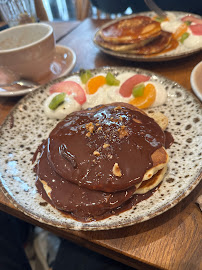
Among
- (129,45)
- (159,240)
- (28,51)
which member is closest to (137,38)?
(129,45)

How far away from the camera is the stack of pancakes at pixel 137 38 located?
214 cm

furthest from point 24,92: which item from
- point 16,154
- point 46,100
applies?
point 16,154

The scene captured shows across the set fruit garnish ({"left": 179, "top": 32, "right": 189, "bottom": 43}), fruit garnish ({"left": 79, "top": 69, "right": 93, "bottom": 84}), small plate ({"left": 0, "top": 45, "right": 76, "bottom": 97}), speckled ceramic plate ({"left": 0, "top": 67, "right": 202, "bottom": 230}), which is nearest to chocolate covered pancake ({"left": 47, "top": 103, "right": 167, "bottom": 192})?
speckled ceramic plate ({"left": 0, "top": 67, "right": 202, "bottom": 230})

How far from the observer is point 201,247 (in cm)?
94

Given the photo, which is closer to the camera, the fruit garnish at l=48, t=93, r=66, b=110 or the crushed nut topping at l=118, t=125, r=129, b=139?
the crushed nut topping at l=118, t=125, r=129, b=139

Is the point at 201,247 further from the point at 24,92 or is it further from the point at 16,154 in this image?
the point at 24,92

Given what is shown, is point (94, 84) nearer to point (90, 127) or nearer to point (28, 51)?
point (28, 51)

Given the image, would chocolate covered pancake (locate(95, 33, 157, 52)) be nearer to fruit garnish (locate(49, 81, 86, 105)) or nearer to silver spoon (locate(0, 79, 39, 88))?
fruit garnish (locate(49, 81, 86, 105))

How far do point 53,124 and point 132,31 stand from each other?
124cm

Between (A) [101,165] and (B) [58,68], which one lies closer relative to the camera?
(A) [101,165]

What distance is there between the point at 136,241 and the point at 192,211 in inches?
11.8

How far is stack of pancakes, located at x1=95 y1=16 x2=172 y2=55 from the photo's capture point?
2145mm

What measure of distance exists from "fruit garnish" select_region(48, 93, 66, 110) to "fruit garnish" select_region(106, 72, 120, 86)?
375mm

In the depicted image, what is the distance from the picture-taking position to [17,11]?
277 cm
